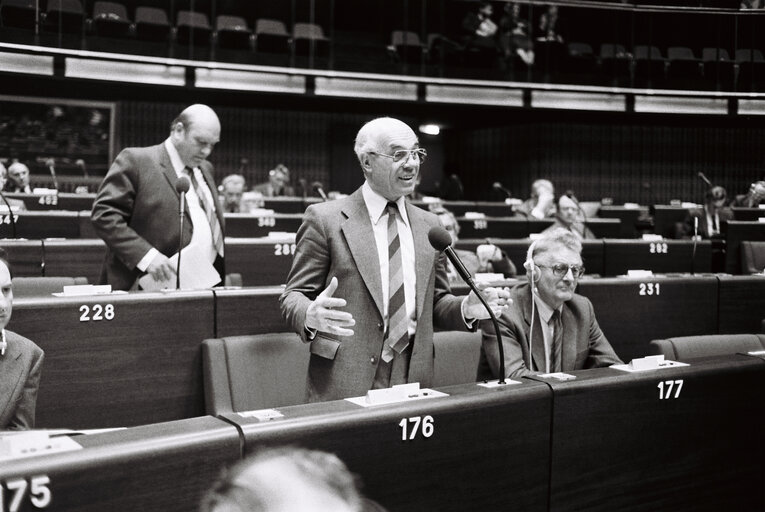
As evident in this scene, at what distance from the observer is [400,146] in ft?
7.33

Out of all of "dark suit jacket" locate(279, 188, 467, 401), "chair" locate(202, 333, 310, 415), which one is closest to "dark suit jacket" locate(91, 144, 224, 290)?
"chair" locate(202, 333, 310, 415)

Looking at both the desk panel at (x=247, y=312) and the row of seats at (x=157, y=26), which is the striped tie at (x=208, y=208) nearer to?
the desk panel at (x=247, y=312)

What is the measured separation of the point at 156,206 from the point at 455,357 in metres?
1.27

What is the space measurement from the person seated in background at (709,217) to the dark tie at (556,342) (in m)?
5.78

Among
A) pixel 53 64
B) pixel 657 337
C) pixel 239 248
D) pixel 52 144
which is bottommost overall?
pixel 657 337

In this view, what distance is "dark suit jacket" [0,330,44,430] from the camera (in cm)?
210

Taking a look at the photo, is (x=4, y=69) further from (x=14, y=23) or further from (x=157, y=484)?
(x=157, y=484)

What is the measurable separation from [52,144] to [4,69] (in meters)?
3.01

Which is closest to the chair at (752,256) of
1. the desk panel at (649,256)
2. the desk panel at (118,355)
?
the desk panel at (649,256)

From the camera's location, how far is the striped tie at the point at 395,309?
2250 millimetres

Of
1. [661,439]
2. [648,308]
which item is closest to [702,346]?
[661,439]

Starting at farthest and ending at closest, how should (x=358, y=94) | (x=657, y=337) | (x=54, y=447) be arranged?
(x=358, y=94) < (x=657, y=337) < (x=54, y=447)

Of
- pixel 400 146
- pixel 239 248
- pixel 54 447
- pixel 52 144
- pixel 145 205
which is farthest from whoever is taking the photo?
pixel 52 144

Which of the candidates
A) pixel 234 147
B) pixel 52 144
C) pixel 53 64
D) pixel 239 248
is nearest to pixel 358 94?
pixel 234 147
